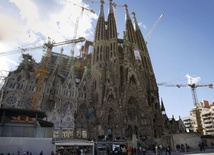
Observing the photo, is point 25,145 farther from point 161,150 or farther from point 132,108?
point 132,108

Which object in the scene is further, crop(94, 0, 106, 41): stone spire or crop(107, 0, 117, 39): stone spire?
crop(107, 0, 117, 39): stone spire

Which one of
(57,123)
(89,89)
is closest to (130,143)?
(57,123)

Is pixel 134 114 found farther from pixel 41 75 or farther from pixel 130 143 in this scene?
pixel 41 75

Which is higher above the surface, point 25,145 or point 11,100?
point 11,100

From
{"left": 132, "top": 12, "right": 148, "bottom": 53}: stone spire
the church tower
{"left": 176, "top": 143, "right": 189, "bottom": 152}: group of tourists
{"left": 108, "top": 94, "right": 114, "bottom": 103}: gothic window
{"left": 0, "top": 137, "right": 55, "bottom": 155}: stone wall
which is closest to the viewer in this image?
{"left": 0, "top": 137, "right": 55, "bottom": 155}: stone wall

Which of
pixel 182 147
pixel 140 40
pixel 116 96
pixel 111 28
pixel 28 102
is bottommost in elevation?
pixel 182 147

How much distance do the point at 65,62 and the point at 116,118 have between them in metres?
35.8

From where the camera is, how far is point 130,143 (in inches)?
1340

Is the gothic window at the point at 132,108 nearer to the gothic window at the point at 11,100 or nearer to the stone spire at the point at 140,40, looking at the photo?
the stone spire at the point at 140,40

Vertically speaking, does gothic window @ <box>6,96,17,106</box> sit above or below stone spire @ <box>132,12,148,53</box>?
below

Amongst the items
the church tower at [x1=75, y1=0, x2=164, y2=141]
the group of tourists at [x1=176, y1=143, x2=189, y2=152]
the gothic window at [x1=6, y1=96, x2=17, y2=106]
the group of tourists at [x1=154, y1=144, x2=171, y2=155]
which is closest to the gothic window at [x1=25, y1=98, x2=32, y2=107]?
the gothic window at [x1=6, y1=96, x2=17, y2=106]

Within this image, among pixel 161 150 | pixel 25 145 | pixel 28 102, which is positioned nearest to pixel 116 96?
pixel 161 150

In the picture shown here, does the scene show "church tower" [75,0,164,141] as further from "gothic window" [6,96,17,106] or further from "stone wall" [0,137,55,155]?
"stone wall" [0,137,55,155]

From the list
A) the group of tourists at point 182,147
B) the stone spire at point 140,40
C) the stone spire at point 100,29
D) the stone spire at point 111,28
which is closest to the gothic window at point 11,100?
the stone spire at point 100,29
